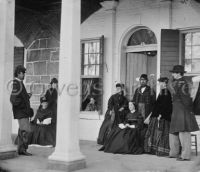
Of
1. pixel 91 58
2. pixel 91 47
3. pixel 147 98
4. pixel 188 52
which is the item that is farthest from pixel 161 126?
pixel 91 47

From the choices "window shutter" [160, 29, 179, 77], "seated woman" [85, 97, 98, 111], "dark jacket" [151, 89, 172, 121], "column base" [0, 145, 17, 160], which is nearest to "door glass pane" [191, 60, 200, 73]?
"window shutter" [160, 29, 179, 77]

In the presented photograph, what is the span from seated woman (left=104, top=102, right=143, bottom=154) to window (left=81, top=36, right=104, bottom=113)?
198cm

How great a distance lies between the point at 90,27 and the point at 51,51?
5.04ft

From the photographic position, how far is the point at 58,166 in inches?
269

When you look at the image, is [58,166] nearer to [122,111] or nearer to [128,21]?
[122,111]

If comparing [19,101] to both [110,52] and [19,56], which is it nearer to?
[110,52]

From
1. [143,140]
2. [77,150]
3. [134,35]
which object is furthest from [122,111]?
[77,150]

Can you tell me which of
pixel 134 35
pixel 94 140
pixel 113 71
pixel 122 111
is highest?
pixel 134 35

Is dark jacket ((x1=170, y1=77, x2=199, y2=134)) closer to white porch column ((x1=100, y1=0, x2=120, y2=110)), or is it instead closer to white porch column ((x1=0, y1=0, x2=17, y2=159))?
white porch column ((x1=100, y1=0, x2=120, y2=110))

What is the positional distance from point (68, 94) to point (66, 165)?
1.21 meters

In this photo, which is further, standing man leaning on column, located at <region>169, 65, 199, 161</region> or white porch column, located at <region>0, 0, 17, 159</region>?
white porch column, located at <region>0, 0, 17, 159</region>

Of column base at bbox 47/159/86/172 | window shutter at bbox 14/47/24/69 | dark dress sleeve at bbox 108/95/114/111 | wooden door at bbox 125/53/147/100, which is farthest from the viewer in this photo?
window shutter at bbox 14/47/24/69

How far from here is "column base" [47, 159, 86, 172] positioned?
265 inches

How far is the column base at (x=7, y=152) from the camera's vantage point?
8031 millimetres
